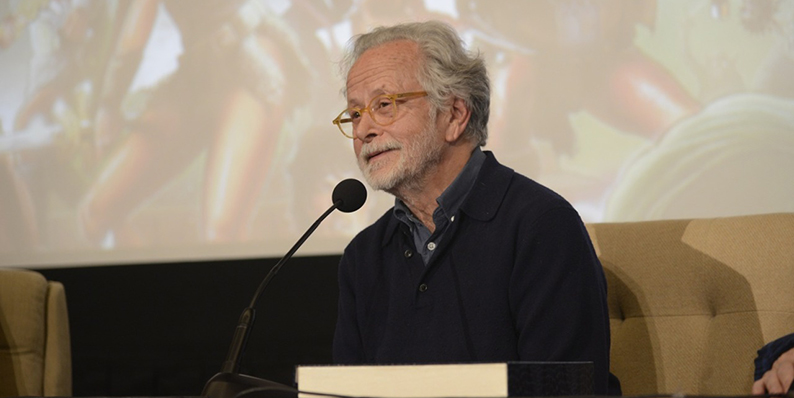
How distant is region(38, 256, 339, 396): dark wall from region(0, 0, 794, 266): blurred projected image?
0.12 m

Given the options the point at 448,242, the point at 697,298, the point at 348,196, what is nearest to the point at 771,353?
the point at 697,298

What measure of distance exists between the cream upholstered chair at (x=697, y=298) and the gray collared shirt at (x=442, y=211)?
334 mm

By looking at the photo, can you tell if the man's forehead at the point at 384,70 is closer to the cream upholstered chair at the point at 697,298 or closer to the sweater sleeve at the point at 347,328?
the sweater sleeve at the point at 347,328

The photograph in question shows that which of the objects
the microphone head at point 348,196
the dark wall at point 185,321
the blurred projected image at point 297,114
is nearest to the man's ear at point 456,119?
the microphone head at point 348,196

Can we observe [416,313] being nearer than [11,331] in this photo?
Yes

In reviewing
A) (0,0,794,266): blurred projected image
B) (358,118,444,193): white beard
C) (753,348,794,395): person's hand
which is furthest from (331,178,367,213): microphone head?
(0,0,794,266): blurred projected image

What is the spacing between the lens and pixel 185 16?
3.38 m

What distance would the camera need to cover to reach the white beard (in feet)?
6.48

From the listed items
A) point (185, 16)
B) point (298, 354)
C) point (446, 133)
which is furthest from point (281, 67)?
point (446, 133)

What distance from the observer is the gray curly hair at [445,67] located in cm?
202

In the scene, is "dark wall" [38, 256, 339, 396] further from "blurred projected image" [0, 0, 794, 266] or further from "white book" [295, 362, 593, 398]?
"white book" [295, 362, 593, 398]

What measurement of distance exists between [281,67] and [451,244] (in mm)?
1606

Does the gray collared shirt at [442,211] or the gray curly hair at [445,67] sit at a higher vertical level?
the gray curly hair at [445,67]

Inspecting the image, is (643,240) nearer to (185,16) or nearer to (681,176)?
(681,176)
